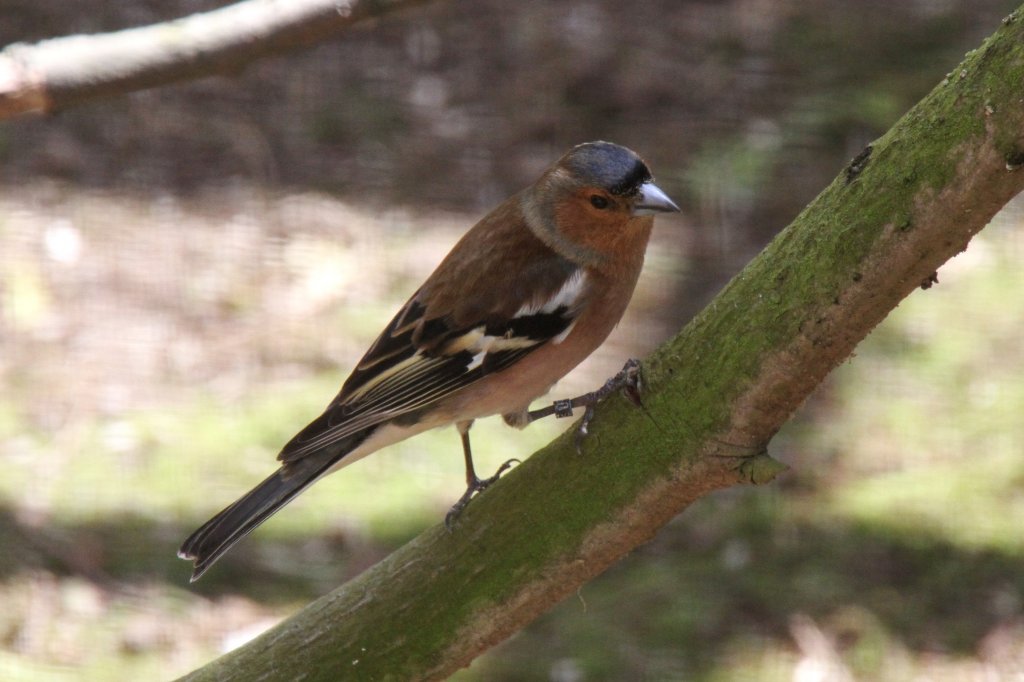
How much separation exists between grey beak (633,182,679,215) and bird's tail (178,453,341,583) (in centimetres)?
108

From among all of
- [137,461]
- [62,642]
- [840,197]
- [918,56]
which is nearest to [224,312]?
[137,461]

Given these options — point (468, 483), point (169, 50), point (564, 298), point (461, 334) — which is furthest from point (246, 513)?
point (169, 50)

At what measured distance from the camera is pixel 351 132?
7.46 metres

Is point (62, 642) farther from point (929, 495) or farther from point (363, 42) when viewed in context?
point (363, 42)

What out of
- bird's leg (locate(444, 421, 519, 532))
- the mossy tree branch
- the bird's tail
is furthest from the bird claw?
the bird's tail

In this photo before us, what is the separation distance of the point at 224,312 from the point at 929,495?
331 centimetres

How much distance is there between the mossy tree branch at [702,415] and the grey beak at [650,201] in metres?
1.10

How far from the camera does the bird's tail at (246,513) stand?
10.9ft

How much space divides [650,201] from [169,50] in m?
1.69

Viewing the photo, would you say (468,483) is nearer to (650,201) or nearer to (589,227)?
(589,227)

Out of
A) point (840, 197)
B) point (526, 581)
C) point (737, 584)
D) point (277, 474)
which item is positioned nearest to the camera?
point (840, 197)

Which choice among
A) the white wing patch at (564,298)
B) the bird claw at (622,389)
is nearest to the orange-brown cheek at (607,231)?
the white wing patch at (564,298)

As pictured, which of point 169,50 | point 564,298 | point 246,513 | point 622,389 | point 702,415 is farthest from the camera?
point 564,298

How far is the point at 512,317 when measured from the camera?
3.68 m
